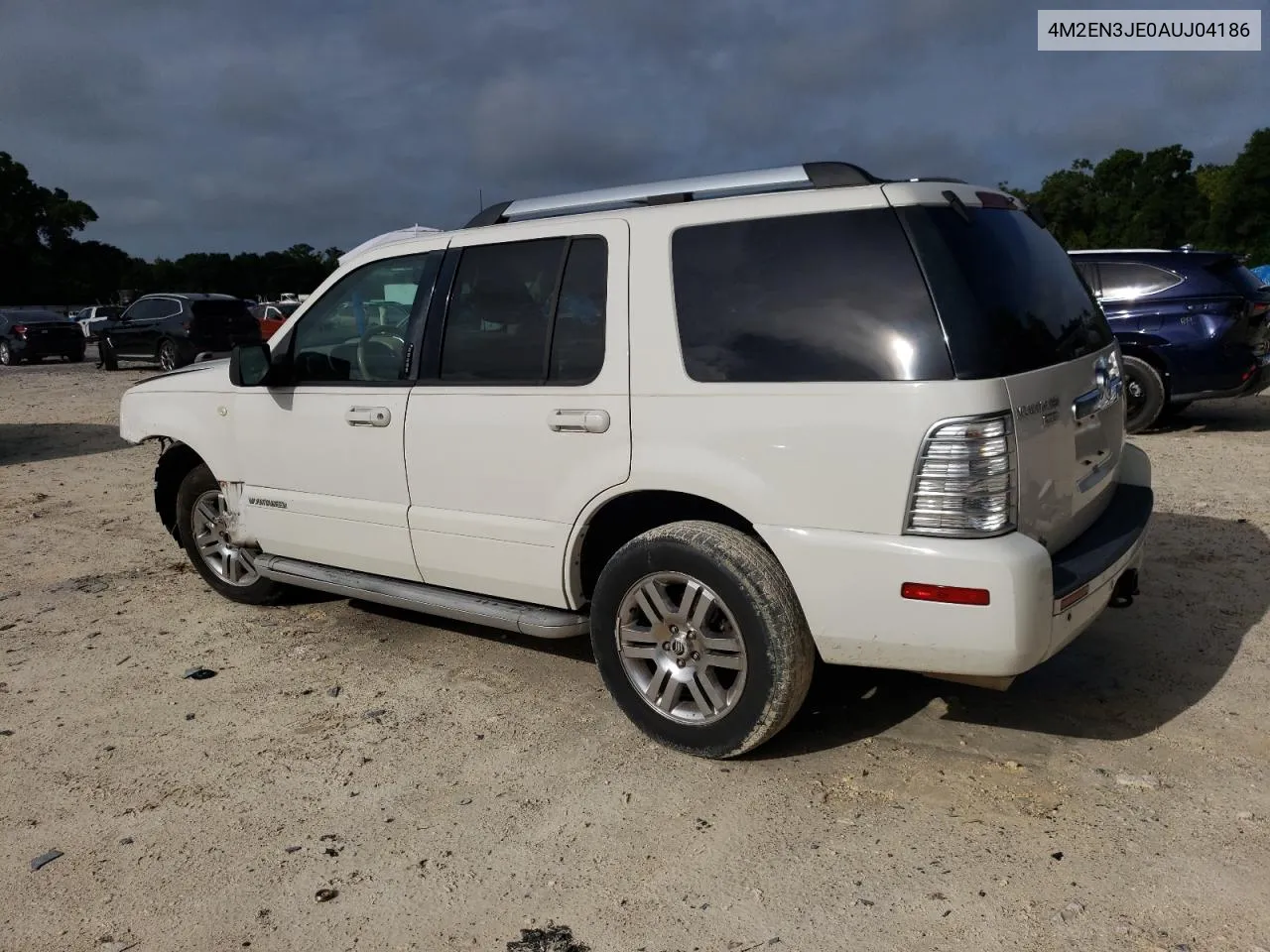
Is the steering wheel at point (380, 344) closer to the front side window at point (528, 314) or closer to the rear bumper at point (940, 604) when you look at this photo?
the front side window at point (528, 314)

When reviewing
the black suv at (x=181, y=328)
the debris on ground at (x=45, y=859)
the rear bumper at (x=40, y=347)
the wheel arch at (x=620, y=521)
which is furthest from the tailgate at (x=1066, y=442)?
the rear bumper at (x=40, y=347)

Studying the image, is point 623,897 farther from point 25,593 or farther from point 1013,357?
point 25,593

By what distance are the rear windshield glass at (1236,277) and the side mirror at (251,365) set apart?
28.8 ft

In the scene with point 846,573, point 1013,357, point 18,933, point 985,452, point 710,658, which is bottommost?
point 18,933

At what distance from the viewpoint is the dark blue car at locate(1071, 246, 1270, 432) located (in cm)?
945

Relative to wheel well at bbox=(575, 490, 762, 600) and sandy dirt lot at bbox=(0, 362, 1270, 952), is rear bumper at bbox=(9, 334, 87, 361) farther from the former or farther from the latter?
wheel well at bbox=(575, 490, 762, 600)

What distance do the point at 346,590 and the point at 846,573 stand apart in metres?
2.51

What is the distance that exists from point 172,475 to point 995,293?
471 cm

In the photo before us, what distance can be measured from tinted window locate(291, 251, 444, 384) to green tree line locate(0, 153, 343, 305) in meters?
66.7

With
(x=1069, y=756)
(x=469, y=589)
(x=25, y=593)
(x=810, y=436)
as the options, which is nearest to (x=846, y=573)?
(x=810, y=436)

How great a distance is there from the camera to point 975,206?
135 inches

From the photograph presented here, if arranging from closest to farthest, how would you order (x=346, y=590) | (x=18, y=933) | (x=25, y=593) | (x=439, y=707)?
(x=18, y=933), (x=439, y=707), (x=346, y=590), (x=25, y=593)

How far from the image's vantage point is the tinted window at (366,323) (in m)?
4.45

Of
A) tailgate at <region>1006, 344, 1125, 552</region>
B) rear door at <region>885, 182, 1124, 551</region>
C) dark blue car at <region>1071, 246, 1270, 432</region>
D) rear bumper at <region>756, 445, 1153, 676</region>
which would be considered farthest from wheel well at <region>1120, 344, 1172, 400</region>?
rear bumper at <region>756, 445, 1153, 676</region>
